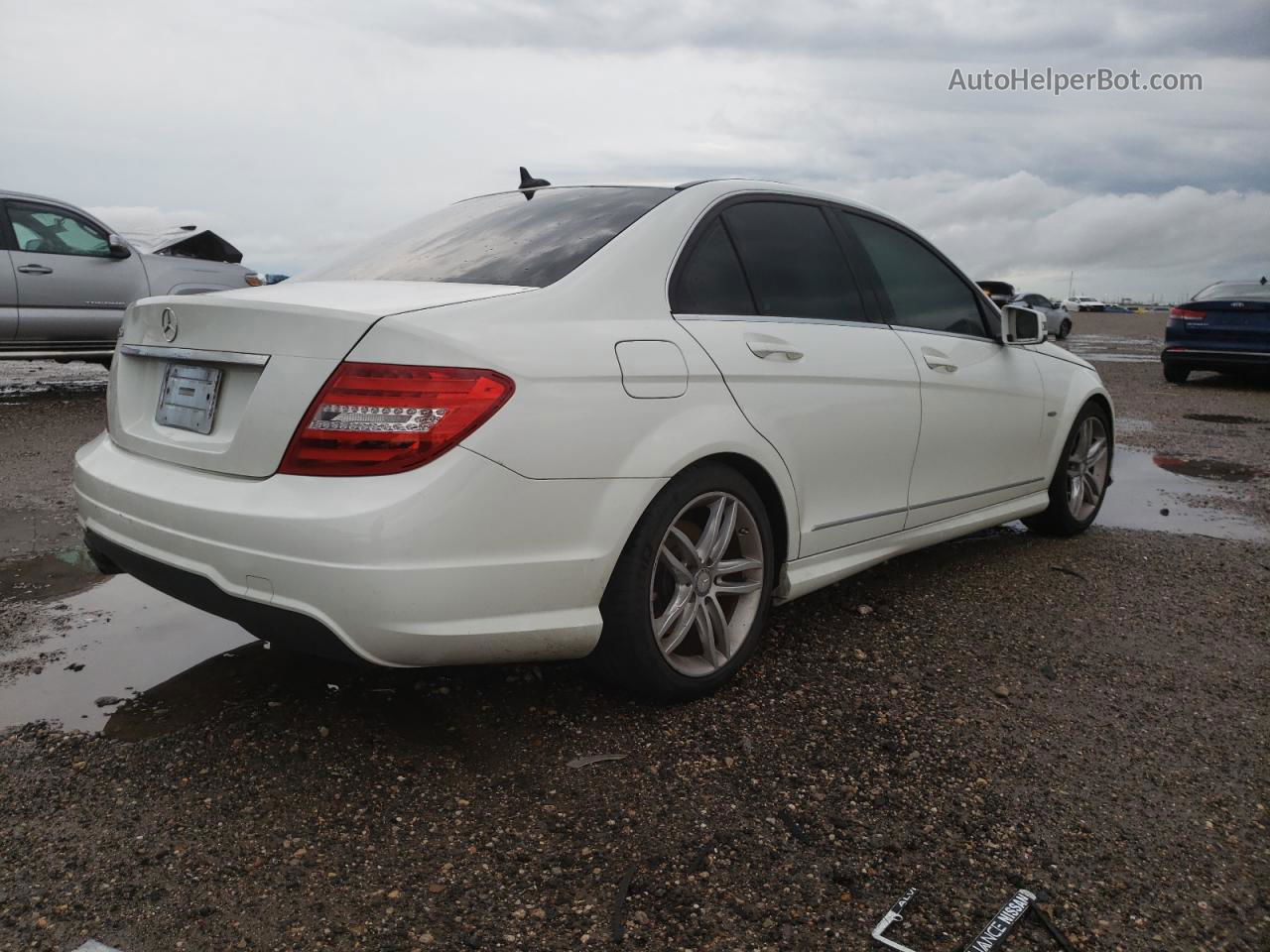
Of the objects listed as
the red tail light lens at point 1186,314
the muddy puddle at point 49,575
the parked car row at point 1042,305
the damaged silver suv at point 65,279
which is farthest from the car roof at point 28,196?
the parked car row at point 1042,305

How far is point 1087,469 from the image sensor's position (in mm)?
5344

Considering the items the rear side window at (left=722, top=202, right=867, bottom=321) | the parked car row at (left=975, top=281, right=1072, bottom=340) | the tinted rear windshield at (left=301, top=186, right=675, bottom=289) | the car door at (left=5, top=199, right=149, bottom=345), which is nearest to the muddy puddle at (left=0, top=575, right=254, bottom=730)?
the tinted rear windshield at (left=301, top=186, right=675, bottom=289)

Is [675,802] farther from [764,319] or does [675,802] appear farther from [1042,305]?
[1042,305]

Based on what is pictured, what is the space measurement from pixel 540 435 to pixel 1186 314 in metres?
13.6

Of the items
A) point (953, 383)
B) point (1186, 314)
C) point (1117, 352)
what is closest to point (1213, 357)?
point (1186, 314)

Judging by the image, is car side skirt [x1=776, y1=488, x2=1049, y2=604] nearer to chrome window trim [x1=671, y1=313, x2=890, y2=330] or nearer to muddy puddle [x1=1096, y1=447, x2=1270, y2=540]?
chrome window trim [x1=671, y1=313, x2=890, y2=330]

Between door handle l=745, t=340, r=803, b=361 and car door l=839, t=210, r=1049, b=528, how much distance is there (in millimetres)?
765

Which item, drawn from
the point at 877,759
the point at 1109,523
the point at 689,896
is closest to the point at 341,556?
the point at 689,896

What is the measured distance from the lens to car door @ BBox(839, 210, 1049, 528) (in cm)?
391

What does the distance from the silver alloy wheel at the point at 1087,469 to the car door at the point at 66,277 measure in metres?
8.48

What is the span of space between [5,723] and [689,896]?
1978 mm

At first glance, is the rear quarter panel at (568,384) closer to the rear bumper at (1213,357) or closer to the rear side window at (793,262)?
A: the rear side window at (793,262)

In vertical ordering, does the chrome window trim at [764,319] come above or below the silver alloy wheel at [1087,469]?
above

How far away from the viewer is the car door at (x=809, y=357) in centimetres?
309
